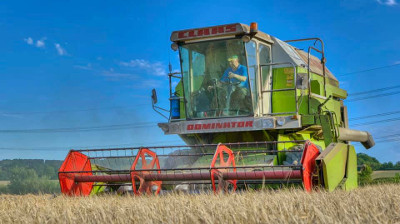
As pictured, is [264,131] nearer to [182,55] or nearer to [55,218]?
[182,55]

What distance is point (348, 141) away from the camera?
370 inches

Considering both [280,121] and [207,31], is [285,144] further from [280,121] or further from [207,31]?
[207,31]

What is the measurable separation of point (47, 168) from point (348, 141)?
304 inches

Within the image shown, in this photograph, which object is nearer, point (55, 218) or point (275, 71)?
point (55, 218)

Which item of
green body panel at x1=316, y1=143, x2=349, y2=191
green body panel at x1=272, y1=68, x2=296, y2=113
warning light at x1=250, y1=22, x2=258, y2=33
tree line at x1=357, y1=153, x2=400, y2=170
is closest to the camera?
green body panel at x1=316, y1=143, x2=349, y2=191

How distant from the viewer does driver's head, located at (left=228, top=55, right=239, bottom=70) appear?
293 inches

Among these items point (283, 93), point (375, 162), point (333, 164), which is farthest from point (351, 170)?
point (375, 162)

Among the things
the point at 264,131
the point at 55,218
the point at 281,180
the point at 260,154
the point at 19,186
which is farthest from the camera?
the point at 19,186

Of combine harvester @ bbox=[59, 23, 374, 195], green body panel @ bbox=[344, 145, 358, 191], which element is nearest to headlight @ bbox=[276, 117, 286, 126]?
combine harvester @ bbox=[59, 23, 374, 195]

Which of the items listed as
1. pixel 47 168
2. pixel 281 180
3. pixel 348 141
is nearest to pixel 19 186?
pixel 47 168

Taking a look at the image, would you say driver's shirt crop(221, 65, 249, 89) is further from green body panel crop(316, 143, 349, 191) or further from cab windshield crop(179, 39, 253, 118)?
green body panel crop(316, 143, 349, 191)

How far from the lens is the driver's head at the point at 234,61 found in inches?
293

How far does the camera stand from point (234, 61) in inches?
293

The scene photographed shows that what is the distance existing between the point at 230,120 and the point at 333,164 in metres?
1.88
